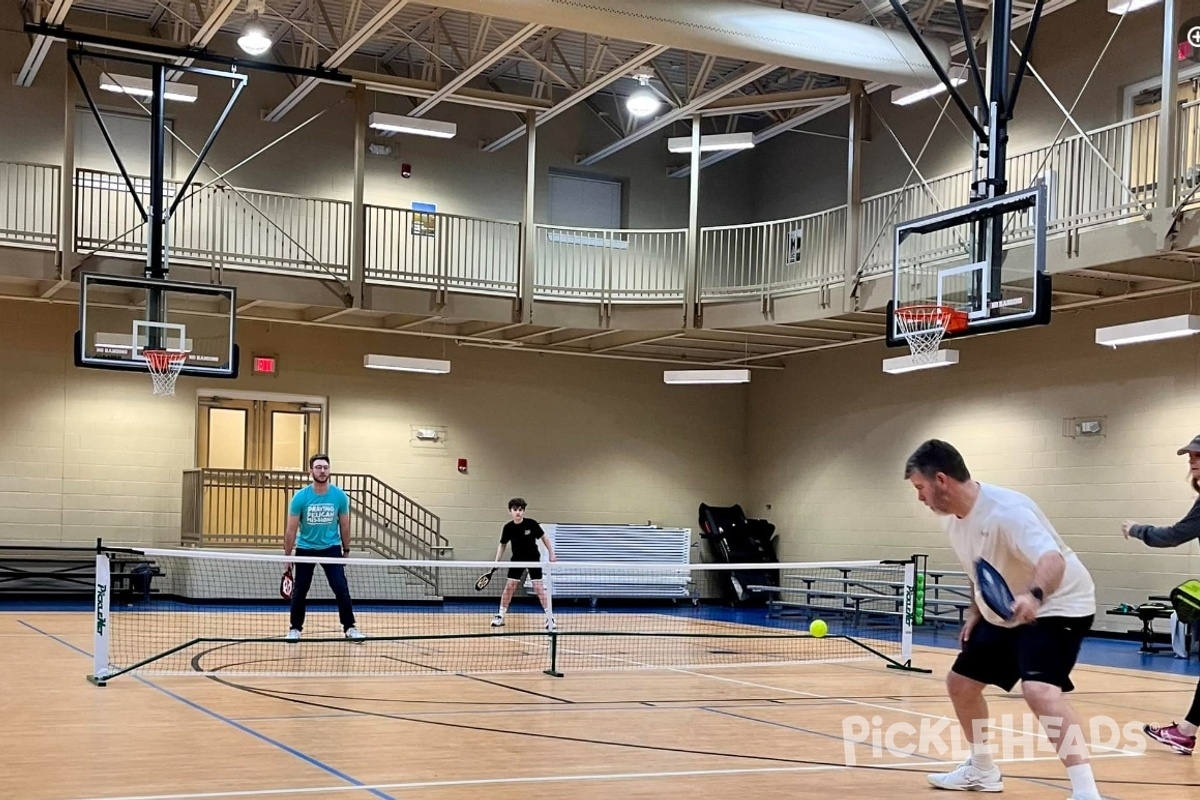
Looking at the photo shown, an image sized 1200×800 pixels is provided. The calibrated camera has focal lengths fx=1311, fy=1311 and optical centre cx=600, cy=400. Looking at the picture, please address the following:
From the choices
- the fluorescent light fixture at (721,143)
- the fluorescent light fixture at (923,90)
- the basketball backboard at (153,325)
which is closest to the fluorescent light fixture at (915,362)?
the fluorescent light fixture at (923,90)

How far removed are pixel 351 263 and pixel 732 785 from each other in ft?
54.3

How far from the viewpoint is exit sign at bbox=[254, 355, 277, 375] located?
2470 centimetres

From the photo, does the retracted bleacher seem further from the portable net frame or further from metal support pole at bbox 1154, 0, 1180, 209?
metal support pole at bbox 1154, 0, 1180, 209

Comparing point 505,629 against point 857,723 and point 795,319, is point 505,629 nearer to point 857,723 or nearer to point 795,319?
point 795,319

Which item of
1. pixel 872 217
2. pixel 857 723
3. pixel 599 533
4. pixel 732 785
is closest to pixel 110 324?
pixel 599 533

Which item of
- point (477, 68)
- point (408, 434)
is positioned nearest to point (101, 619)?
point (477, 68)

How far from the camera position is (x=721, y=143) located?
2278 centimetres

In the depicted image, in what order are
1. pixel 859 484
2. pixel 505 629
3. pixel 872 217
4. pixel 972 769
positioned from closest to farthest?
pixel 972 769 < pixel 505 629 < pixel 872 217 < pixel 859 484

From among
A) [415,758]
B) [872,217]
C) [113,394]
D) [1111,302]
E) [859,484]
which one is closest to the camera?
[415,758]

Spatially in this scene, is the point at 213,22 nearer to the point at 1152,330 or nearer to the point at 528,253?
the point at 528,253

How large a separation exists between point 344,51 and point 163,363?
5.72 meters

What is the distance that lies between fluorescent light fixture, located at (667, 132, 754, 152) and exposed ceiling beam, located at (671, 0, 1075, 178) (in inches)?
72.7

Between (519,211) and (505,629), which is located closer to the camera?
(505,629)

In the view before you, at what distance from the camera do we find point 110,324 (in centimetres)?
2141
